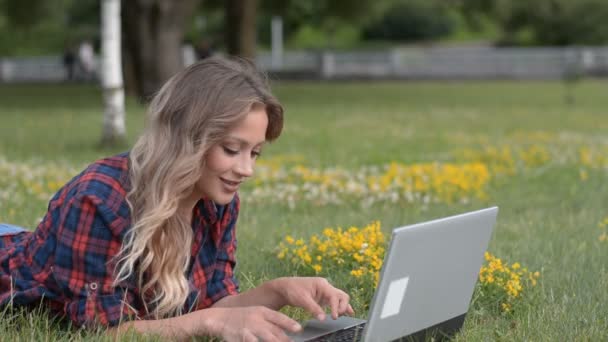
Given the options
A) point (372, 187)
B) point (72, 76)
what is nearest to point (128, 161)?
point (372, 187)

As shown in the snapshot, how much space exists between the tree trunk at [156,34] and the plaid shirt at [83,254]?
18.4m

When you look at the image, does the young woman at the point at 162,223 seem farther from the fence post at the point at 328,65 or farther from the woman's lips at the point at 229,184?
the fence post at the point at 328,65

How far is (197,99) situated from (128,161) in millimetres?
323

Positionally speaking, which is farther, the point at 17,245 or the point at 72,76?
the point at 72,76

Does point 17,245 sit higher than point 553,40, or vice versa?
point 17,245

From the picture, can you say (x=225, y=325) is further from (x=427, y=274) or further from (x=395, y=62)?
(x=395, y=62)

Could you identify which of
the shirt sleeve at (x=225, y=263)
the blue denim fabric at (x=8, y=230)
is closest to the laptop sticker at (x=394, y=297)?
the shirt sleeve at (x=225, y=263)

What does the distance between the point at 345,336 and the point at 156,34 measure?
755 inches

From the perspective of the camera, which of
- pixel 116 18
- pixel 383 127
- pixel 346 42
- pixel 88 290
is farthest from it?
pixel 346 42

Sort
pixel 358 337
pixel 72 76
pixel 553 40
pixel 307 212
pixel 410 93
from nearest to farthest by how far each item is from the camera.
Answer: pixel 358 337 < pixel 307 212 < pixel 410 93 < pixel 72 76 < pixel 553 40

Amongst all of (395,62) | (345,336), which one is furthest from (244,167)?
(395,62)

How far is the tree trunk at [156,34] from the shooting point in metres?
21.8

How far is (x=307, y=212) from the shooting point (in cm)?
726

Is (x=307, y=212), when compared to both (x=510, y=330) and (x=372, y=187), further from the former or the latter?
(x=510, y=330)
